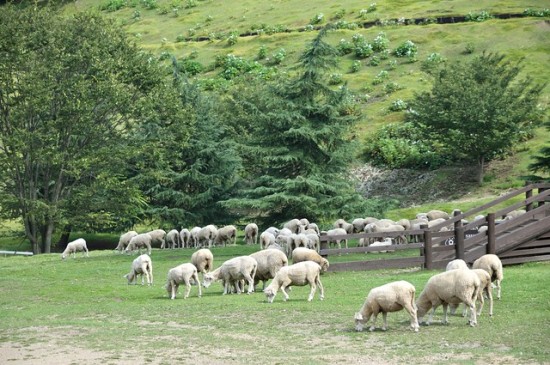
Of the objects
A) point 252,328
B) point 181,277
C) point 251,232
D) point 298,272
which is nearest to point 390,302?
point 252,328

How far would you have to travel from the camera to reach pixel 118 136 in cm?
5372

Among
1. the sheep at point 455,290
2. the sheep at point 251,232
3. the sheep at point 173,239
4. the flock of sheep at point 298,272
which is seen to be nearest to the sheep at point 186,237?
the flock of sheep at point 298,272

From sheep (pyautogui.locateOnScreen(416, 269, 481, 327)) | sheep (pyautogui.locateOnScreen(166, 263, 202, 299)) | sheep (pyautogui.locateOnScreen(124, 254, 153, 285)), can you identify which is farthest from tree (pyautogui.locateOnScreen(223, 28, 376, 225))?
sheep (pyautogui.locateOnScreen(416, 269, 481, 327))

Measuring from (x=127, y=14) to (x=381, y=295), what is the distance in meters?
125

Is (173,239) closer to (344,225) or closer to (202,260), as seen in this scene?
(344,225)

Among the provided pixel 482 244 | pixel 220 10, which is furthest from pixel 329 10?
pixel 482 244

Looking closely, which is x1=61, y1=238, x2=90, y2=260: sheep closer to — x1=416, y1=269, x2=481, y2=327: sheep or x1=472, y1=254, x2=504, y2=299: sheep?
x1=472, y1=254, x2=504, y2=299: sheep

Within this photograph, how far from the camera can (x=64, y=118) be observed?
165 feet

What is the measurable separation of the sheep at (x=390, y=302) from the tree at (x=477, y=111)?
40800mm

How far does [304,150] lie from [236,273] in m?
23.2

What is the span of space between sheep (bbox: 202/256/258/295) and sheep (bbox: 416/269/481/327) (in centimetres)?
726

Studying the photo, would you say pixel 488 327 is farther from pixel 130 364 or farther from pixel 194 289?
pixel 194 289

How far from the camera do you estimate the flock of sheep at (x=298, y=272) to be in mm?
19641

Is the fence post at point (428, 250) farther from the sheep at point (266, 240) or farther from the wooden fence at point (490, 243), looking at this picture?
the sheep at point (266, 240)
